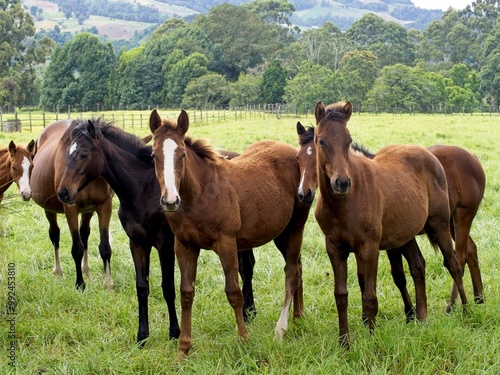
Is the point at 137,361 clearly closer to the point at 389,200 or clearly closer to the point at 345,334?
the point at 345,334

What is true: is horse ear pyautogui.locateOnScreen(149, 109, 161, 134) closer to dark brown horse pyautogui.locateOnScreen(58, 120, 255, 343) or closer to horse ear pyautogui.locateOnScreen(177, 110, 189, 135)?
horse ear pyautogui.locateOnScreen(177, 110, 189, 135)

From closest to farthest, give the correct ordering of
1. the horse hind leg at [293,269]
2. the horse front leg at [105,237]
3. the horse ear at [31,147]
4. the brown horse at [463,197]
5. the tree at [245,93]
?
the horse hind leg at [293,269], the brown horse at [463,197], the horse front leg at [105,237], the horse ear at [31,147], the tree at [245,93]

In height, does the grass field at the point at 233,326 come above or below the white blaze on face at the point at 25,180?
below

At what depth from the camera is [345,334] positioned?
15.0 ft

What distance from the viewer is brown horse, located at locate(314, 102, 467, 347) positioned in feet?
14.3

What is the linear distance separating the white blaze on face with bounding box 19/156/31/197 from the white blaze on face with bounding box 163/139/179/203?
329 centimetres

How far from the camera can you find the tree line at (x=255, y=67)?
163ft

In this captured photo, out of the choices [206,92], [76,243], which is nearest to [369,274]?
[76,243]

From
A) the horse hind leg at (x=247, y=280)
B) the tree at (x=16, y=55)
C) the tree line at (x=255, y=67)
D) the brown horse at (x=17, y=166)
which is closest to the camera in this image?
the horse hind leg at (x=247, y=280)

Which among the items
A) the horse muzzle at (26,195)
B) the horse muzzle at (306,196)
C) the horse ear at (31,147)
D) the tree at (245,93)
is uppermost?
the tree at (245,93)

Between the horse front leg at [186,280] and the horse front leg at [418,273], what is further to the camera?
the horse front leg at [418,273]

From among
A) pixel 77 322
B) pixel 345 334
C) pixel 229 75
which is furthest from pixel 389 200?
pixel 229 75

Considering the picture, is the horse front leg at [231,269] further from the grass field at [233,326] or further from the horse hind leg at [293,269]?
the horse hind leg at [293,269]

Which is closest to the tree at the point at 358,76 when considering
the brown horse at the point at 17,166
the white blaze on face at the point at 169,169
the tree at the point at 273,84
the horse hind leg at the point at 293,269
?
the tree at the point at 273,84
